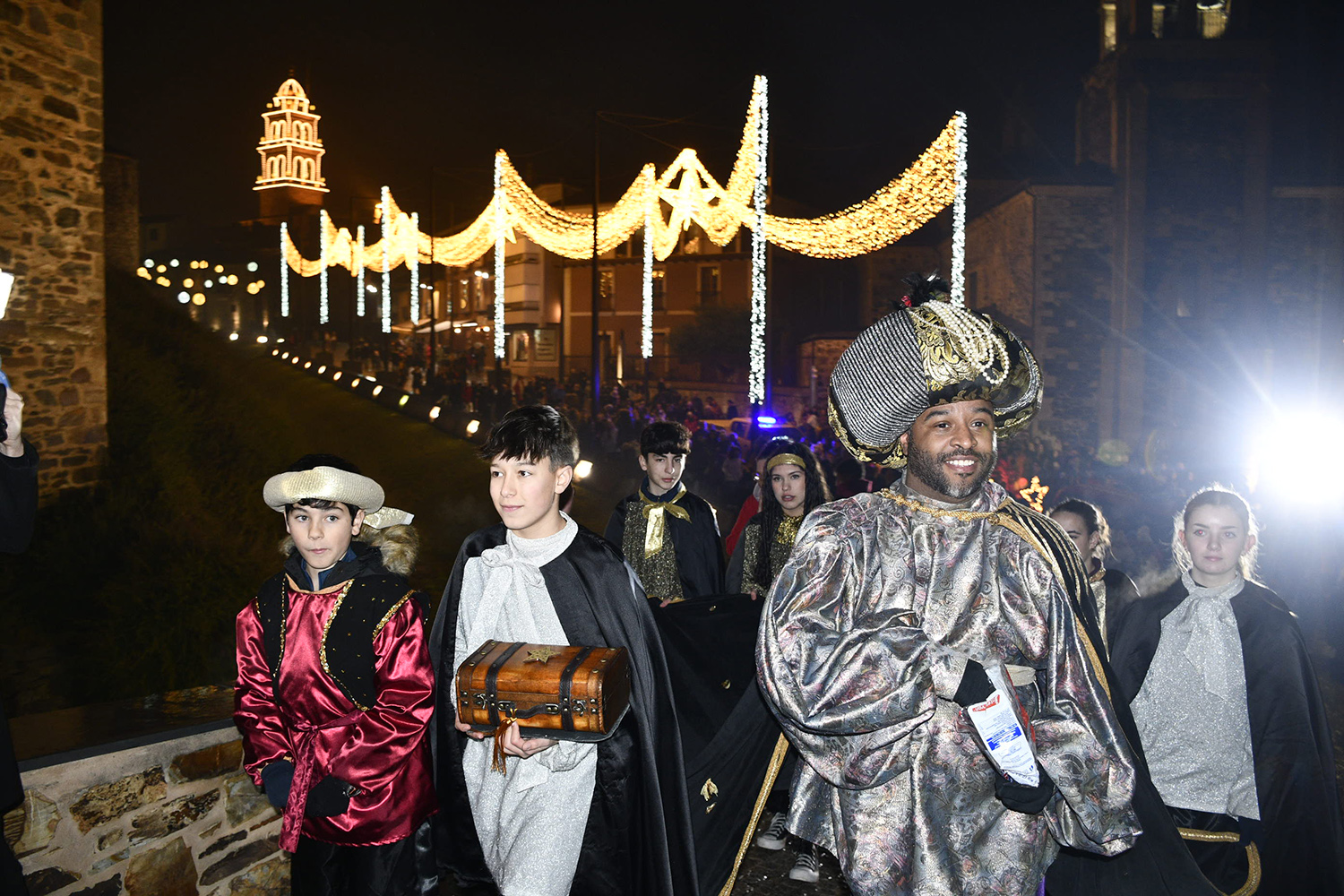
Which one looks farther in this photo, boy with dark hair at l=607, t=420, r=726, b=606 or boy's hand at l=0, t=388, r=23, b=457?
boy with dark hair at l=607, t=420, r=726, b=606

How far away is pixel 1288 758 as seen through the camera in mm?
3760

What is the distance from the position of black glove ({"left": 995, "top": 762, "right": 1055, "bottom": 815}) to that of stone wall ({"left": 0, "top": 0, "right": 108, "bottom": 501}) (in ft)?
36.6

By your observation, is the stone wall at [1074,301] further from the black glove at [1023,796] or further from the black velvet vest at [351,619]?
the black velvet vest at [351,619]

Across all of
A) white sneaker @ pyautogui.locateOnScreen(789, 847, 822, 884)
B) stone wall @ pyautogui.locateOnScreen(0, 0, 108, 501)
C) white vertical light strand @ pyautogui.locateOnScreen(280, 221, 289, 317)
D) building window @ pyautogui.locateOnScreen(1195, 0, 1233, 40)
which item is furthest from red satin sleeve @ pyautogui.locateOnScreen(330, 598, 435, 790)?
white vertical light strand @ pyautogui.locateOnScreen(280, 221, 289, 317)

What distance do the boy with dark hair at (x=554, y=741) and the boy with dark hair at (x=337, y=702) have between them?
0.65 ft

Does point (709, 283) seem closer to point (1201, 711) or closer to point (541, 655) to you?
point (1201, 711)

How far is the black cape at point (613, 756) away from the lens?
3355mm

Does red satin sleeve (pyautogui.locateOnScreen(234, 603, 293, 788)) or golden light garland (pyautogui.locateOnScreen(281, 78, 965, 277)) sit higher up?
golden light garland (pyautogui.locateOnScreen(281, 78, 965, 277))

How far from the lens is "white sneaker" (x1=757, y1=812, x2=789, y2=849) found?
5.08 metres

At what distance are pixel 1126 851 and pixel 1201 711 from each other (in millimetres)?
1327

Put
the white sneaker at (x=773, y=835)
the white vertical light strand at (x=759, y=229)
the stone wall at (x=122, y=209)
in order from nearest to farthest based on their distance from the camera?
the white sneaker at (x=773, y=835) → the white vertical light strand at (x=759, y=229) → the stone wall at (x=122, y=209)

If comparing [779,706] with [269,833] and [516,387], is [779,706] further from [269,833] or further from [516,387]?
[516,387]

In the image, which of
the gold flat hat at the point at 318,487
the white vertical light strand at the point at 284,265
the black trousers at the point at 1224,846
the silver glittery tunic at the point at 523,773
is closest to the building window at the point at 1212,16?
the black trousers at the point at 1224,846

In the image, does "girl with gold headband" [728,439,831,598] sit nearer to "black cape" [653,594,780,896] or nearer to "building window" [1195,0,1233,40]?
"black cape" [653,594,780,896]
